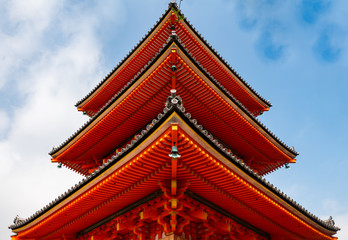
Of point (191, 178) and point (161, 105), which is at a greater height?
point (161, 105)

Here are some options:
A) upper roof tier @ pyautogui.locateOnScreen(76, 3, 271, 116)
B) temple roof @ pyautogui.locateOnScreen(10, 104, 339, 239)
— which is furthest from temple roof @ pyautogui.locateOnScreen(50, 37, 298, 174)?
temple roof @ pyautogui.locateOnScreen(10, 104, 339, 239)

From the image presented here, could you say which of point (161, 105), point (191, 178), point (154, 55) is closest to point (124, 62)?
point (154, 55)

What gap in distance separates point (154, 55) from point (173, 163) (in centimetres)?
896

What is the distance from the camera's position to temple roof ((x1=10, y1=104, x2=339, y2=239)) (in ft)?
24.7

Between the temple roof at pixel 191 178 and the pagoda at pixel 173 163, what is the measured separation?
0.10ft

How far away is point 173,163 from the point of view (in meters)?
7.84

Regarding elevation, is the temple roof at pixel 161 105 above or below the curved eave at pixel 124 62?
below

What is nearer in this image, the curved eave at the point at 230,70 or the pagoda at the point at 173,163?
the pagoda at the point at 173,163

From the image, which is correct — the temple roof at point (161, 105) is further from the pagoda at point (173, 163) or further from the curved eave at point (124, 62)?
the curved eave at point (124, 62)

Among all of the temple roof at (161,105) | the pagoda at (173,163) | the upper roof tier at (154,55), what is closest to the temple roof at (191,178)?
the pagoda at (173,163)

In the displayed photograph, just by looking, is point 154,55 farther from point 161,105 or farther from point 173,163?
point 173,163

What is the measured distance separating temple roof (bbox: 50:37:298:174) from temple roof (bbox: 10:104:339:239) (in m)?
3.68

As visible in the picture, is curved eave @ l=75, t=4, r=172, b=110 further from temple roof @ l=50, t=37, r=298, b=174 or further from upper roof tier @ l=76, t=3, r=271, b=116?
temple roof @ l=50, t=37, r=298, b=174

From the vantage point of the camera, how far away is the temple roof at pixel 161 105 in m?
11.6
